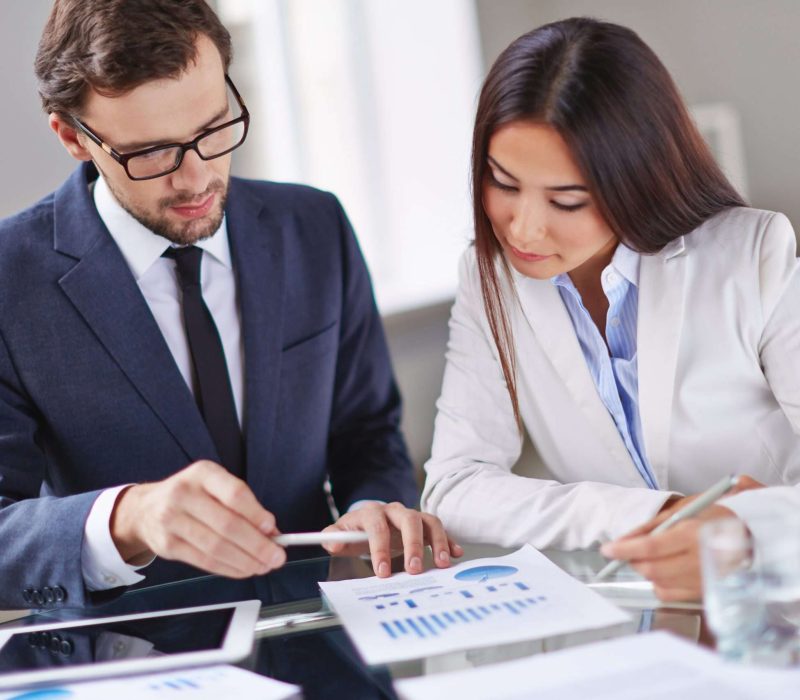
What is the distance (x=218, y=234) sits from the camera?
1.95m

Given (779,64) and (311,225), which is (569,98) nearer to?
(311,225)

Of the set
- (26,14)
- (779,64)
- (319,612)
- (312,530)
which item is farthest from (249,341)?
(779,64)

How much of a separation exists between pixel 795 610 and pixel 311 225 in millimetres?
1329

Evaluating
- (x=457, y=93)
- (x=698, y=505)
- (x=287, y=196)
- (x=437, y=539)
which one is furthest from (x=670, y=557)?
(x=457, y=93)

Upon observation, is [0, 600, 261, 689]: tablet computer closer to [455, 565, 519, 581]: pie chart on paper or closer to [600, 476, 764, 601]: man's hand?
[455, 565, 519, 581]: pie chart on paper

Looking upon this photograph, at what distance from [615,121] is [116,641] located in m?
1.03

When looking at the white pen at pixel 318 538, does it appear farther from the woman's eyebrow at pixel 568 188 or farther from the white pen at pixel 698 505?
the woman's eyebrow at pixel 568 188

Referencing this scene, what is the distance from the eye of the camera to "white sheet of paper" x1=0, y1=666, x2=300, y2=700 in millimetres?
1027

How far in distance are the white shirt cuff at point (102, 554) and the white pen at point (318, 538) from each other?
29cm

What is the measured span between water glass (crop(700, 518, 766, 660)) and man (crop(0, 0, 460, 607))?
500 mm

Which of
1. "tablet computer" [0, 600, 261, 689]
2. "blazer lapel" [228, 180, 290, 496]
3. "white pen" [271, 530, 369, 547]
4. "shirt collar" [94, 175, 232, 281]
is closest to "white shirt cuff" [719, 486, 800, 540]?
"white pen" [271, 530, 369, 547]

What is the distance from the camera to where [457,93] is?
470 centimetres

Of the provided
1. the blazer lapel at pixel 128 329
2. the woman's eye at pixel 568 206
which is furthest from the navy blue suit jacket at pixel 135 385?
the woman's eye at pixel 568 206

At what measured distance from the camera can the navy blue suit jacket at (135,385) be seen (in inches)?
68.4
